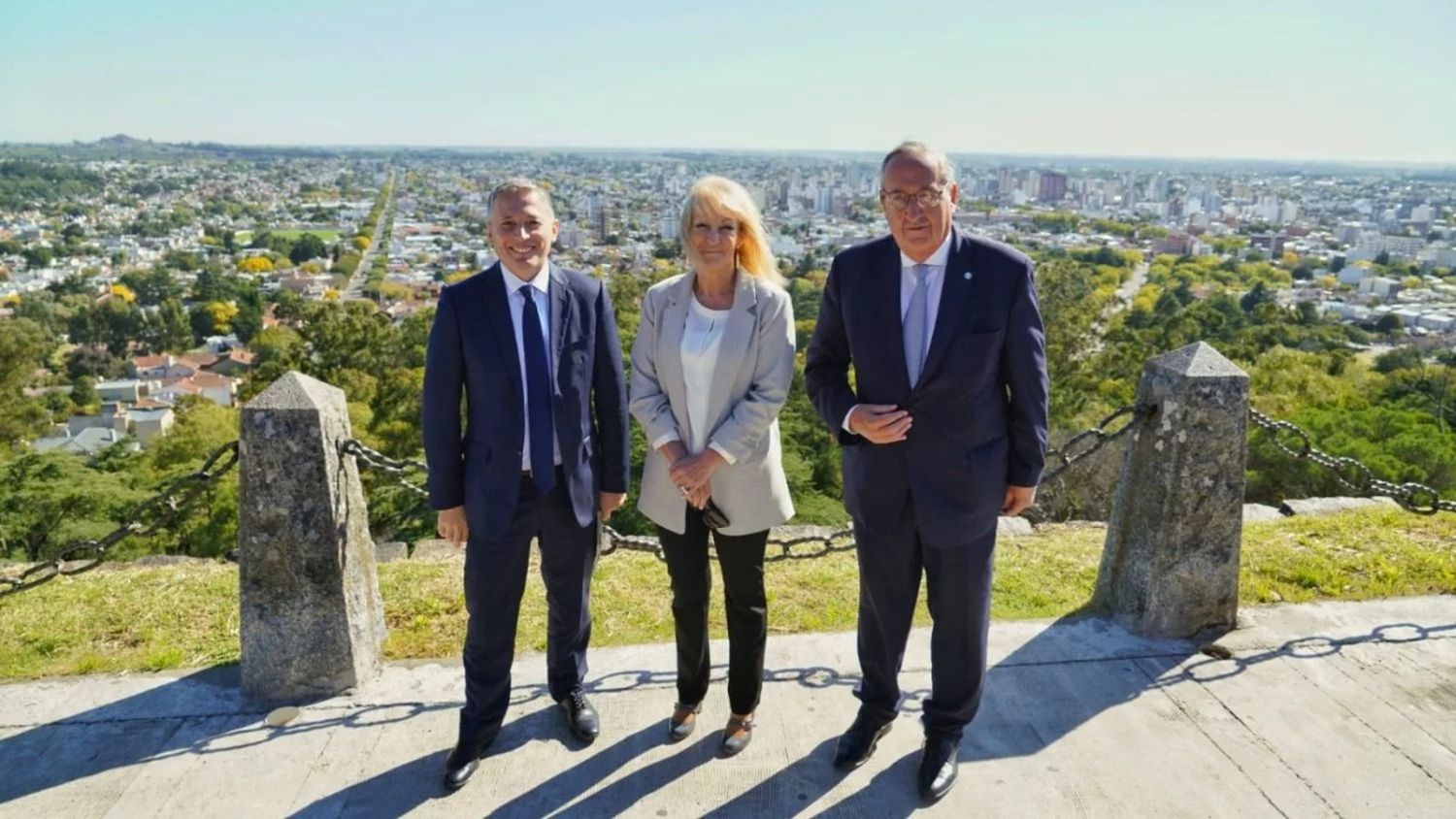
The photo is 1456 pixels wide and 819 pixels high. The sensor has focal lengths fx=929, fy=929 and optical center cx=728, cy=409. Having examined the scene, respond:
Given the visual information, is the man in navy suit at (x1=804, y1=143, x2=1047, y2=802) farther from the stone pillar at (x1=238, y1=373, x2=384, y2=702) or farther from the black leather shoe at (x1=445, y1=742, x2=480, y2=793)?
the stone pillar at (x1=238, y1=373, x2=384, y2=702)

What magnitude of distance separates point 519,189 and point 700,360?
676mm

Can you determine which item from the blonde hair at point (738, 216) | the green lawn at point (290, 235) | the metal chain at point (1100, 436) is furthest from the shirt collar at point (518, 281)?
the green lawn at point (290, 235)

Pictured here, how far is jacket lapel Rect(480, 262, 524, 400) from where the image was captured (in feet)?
8.43

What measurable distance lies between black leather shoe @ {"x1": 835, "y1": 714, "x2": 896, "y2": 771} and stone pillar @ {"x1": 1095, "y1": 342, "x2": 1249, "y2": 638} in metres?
1.33

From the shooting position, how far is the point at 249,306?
53.8 meters

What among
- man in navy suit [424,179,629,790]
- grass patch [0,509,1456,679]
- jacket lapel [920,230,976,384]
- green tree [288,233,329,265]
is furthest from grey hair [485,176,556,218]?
green tree [288,233,329,265]

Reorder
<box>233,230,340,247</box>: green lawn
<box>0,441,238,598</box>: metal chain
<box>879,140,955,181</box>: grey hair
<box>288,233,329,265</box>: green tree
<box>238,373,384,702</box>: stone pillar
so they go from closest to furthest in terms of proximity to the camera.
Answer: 1. <box>879,140,955,181</box>: grey hair
2. <box>238,373,384,702</box>: stone pillar
3. <box>0,441,238,598</box>: metal chain
4. <box>288,233,329,265</box>: green tree
5. <box>233,230,340,247</box>: green lawn

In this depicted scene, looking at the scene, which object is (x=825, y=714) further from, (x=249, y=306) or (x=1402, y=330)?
(x=249, y=306)

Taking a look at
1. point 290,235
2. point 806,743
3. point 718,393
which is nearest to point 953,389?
point 718,393

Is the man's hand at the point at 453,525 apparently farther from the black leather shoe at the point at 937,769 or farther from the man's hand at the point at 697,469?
the black leather shoe at the point at 937,769

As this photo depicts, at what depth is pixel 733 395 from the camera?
2.55 meters

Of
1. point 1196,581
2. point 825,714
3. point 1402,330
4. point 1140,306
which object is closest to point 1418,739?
point 1196,581

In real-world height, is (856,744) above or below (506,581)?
below

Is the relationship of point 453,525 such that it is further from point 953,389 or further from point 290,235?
point 290,235
